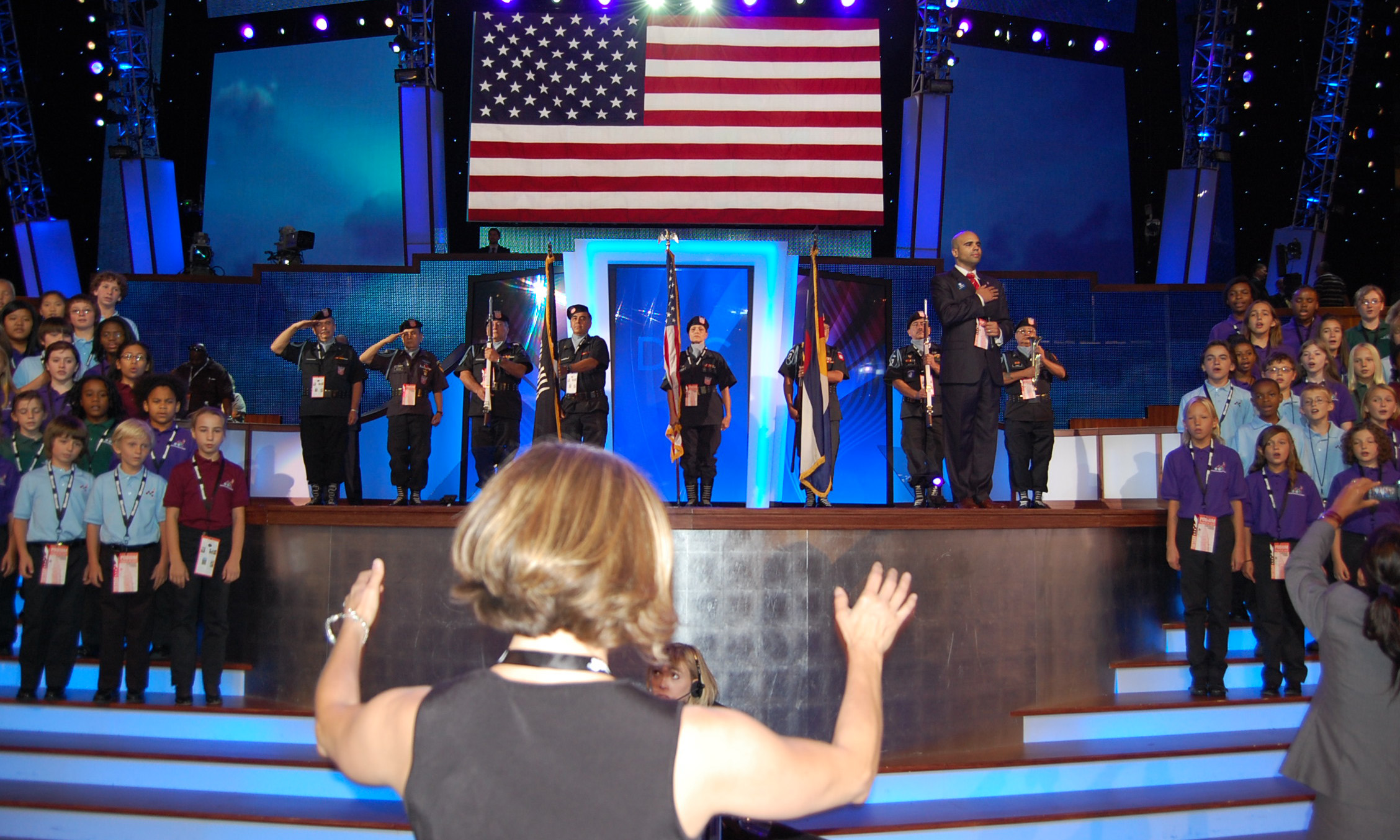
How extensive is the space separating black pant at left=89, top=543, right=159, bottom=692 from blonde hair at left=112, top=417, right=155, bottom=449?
561mm

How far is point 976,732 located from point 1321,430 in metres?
2.82

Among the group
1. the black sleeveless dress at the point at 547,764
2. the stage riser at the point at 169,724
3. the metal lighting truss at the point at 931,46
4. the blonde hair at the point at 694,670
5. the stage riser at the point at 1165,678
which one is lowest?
the stage riser at the point at 169,724

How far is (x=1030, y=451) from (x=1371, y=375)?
2.09 meters

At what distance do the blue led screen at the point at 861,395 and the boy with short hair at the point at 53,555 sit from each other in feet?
19.3

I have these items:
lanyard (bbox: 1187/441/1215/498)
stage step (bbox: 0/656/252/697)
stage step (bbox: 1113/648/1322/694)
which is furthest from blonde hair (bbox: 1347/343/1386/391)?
stage step (bbox: 0/656/252/697)

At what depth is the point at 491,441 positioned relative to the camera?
7246 millimetres

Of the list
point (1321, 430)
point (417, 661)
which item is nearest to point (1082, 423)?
point (1321, 430)

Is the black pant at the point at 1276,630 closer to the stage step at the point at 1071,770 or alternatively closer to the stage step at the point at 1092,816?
the stage step at the point at 1071,770

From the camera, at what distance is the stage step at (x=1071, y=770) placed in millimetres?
4531

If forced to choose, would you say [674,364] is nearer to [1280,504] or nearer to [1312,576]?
[1280,504]

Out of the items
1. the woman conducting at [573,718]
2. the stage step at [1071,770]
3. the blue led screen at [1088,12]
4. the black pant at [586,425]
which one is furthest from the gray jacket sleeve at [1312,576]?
the blue led screen at [1088,12]

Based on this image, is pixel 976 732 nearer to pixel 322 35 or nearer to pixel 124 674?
pixel 124 674

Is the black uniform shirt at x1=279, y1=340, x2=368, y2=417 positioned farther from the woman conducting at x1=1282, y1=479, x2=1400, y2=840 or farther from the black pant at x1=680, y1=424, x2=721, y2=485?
the woman conducting at x1=1282, y1=479, x2=1400, y2=840

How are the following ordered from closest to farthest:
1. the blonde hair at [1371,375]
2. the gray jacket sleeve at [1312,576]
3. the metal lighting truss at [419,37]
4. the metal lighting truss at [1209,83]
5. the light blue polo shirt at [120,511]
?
the gray jacket sleeve at [1312,576]
the light blue polo shirt at [120,511]
the blonde hair at [1371,375]
the metal lighting truss at [419,37]
the metal lighting truss at [1209,83]
